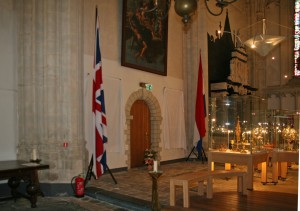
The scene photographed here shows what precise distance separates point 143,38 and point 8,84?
4.45 metres

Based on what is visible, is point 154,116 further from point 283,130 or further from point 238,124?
point 283,130

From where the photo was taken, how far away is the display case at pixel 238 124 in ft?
24.1

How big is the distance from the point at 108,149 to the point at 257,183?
3879 millimetres

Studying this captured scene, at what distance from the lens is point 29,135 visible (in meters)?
6.85

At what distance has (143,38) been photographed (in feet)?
32.4

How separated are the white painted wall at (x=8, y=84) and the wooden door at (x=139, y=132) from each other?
3723 mm

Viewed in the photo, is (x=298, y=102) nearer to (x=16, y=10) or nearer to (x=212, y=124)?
(x=212, y=124)

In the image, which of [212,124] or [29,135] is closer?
[29,135]

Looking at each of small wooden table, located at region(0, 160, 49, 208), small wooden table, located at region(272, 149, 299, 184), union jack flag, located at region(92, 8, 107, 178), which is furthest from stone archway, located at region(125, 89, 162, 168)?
small wooden table, located at region(0, 160, 49, 208)

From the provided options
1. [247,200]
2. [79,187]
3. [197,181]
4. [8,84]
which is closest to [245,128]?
[247,200]

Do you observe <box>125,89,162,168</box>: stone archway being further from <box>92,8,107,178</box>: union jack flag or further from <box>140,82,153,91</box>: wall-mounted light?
<box>92,8,107,178</box>: union jack flag

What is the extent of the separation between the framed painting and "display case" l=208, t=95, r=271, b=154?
2.68 meters

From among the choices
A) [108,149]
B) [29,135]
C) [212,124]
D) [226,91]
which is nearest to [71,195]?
[29,135]

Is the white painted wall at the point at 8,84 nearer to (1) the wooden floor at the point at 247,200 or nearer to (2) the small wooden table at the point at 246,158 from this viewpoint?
(1) the wooden floor at the point at 247,200
